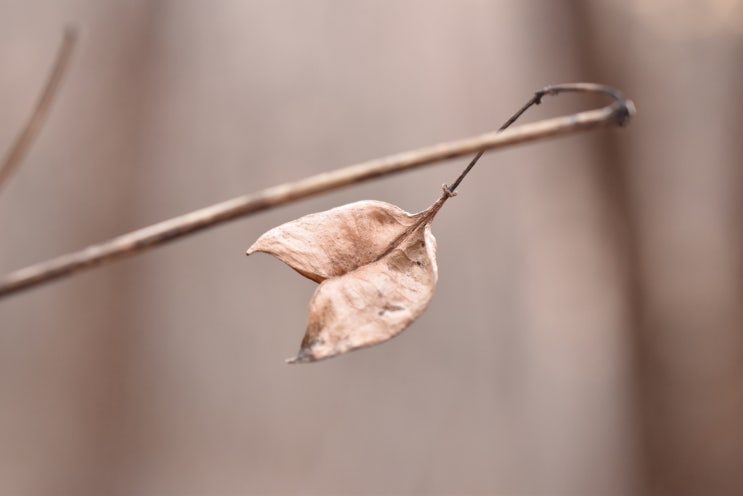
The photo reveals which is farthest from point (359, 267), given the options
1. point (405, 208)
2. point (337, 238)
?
point (405, 208)

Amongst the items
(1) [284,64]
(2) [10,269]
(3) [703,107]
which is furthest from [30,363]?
(3) [703,107]

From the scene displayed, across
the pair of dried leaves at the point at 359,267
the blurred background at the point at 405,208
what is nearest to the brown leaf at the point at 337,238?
the pair of dried leaves at the point at 359,267

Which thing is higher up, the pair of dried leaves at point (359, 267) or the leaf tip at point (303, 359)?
the pair of dried leaves at point (359, 267)

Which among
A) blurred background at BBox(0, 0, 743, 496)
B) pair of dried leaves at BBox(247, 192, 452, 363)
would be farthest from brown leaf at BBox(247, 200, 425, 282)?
blurred background at BBox(0, 0, 743, 496)

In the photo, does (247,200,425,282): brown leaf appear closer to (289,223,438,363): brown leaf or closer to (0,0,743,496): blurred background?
(289,223,438,363): brown leaf

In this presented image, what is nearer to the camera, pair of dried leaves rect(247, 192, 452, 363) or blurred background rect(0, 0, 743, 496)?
pair of dried leaves rect(247, 192, 452, 363)

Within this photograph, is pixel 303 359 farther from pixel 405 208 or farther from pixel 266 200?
pixel 405 208

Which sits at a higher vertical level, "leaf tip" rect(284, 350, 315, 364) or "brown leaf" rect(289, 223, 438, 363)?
"brown leaf" rect(289, 223, 438, 363)

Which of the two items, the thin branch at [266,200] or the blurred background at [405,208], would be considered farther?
the blurred background at [405,208]

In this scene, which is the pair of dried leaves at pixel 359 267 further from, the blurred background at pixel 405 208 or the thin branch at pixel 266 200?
the blurred background at pixel 405 208
